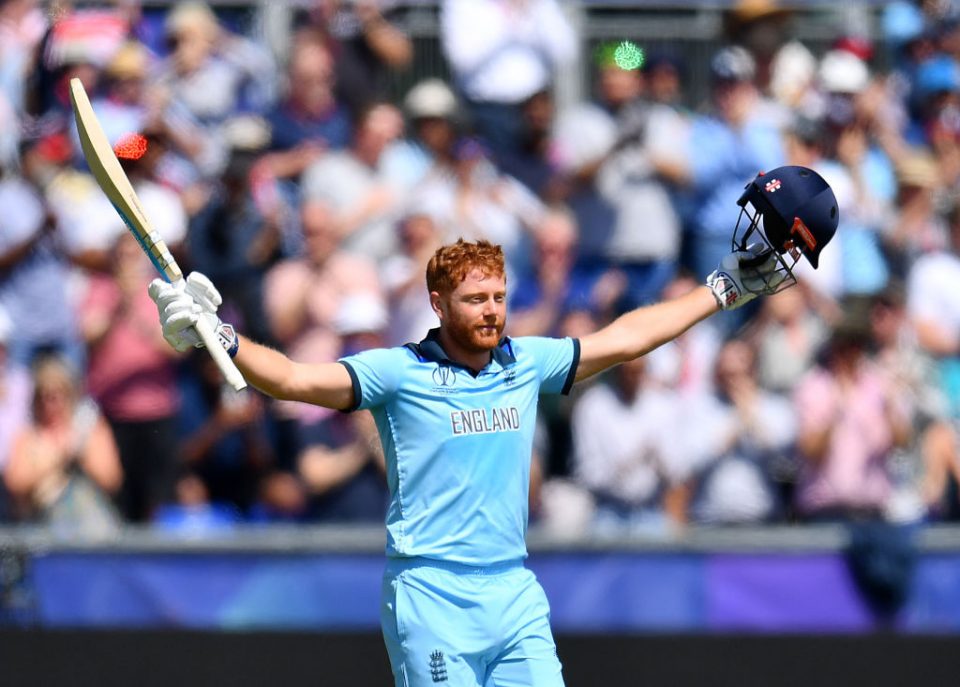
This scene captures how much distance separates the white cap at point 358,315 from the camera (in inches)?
335

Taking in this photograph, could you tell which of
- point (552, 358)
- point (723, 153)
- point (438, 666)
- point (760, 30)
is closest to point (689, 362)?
point (723, 153)

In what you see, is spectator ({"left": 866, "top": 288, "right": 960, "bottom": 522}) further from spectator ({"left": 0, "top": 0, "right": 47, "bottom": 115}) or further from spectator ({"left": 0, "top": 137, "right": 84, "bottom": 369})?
spectator ({"left": 0, "top": 0, "right": 47, "bottom": 115})

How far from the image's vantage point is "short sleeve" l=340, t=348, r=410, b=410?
16.1ft

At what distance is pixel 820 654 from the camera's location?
7.61 metres

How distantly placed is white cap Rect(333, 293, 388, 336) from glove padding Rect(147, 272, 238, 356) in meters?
3.89

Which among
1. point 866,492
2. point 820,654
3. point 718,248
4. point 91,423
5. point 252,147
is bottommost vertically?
point 820,654

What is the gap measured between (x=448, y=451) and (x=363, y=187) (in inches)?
170

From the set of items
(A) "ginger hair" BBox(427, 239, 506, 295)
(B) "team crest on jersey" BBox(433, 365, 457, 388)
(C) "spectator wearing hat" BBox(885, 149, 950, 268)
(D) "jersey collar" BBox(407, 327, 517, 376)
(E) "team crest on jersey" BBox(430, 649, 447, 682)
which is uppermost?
(C) "spectator wearing hat" BBox(885, 149, 950, 268)

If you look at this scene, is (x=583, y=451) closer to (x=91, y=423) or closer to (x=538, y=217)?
(x=538, y=217)

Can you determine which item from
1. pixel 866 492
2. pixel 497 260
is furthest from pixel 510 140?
pixel 497 260

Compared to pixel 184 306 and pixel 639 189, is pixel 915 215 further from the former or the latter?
pixel 184 306

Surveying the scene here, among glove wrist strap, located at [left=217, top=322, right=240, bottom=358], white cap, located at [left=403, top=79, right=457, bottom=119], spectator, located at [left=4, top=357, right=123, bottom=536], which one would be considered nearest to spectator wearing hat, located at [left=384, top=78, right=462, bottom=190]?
white cap, located at [left=403, top=79, right=457, bottom=119]

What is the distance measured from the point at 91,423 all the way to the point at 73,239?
3.51ft

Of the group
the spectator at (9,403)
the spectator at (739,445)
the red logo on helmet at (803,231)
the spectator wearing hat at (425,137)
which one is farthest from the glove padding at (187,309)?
the spectator wearing hat at (425,137)
